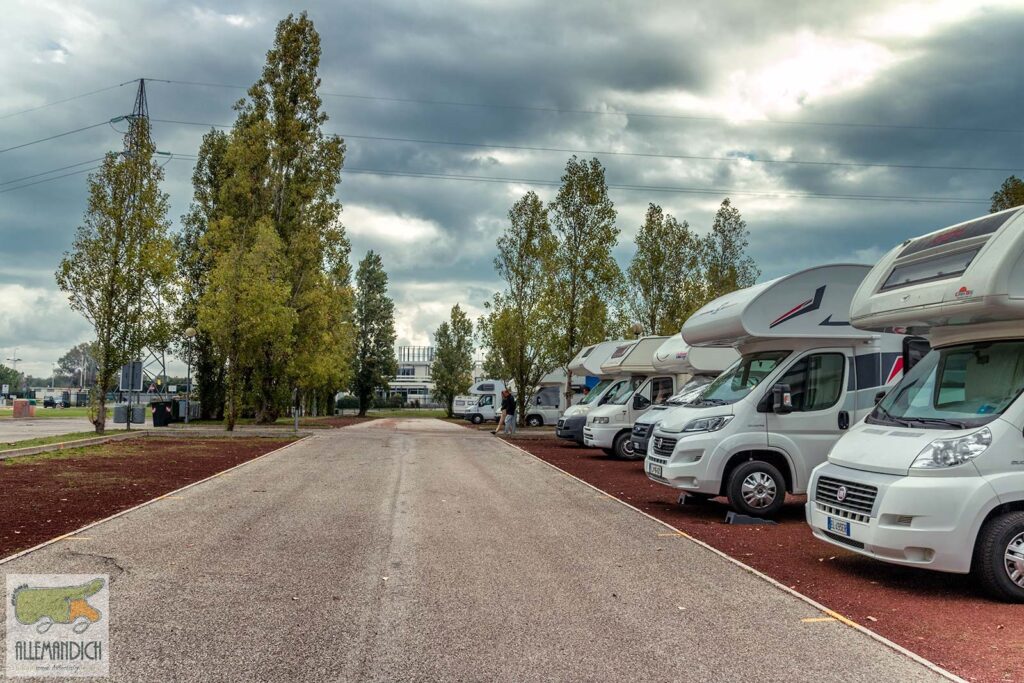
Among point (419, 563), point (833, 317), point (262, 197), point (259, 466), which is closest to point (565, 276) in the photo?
point (262, 197)

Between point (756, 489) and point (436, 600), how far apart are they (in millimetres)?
5804

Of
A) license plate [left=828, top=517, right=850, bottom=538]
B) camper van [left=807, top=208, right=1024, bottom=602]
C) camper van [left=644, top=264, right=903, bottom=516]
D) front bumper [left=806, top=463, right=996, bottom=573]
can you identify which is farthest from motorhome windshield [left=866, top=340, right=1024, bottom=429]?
camper van [left=644, top=264, right=903, bottom=516]

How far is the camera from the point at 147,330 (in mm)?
26625

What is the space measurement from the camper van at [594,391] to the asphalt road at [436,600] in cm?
1055

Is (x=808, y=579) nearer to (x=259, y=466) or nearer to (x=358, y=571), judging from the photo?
(x=358, y=571)

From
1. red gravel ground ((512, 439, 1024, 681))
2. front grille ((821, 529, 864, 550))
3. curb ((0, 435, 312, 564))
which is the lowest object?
red gravel ground ((512, 439, 1024, 681))

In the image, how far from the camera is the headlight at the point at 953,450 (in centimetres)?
676

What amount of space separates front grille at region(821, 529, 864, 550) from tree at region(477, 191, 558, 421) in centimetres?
2695

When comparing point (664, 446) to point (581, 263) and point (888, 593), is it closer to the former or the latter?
Result: point (888, 593)

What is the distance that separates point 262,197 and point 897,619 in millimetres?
36339

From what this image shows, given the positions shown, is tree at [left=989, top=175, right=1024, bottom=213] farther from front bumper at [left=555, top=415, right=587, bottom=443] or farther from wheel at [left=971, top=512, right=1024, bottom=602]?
wheel at [left=971, top=512, right=1024, bottom=602]

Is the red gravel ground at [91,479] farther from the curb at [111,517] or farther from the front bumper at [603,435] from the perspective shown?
the front bumper at [603,435]

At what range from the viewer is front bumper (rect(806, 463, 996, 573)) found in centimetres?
658

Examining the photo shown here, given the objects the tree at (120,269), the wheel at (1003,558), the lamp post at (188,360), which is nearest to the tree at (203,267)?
the lamp post at (188,360)
